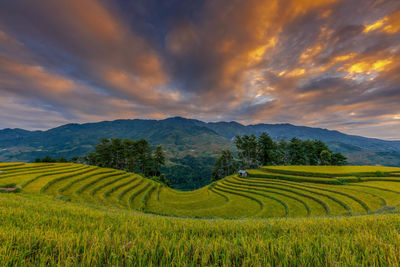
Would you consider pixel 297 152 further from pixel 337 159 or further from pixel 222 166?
pixel 222 166

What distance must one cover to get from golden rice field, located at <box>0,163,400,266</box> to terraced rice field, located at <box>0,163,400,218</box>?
0.13 meters

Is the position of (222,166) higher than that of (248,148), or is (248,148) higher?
(248,148)

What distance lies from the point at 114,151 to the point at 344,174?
63511 mm

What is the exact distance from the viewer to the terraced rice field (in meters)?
15.7

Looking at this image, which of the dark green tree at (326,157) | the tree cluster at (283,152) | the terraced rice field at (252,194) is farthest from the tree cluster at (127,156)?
the dark green tree at (326,157)

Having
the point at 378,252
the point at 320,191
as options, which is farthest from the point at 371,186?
the point at 378,252

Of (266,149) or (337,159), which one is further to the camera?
(266,149)

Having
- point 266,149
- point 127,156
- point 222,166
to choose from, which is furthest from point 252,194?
point 127,156

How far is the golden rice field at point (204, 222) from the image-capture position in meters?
1.50

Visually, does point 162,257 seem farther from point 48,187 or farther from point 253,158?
point 253,158

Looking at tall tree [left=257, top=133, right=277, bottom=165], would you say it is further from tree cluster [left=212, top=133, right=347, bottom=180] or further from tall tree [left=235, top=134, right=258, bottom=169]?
tall tree [left=235, top=134, right=258, bottom=169]

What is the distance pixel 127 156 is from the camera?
50.4 meters

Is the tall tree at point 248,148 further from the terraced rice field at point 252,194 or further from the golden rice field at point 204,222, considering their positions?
the terraced rice field at point 252,194

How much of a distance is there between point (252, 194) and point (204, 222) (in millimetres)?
25862
